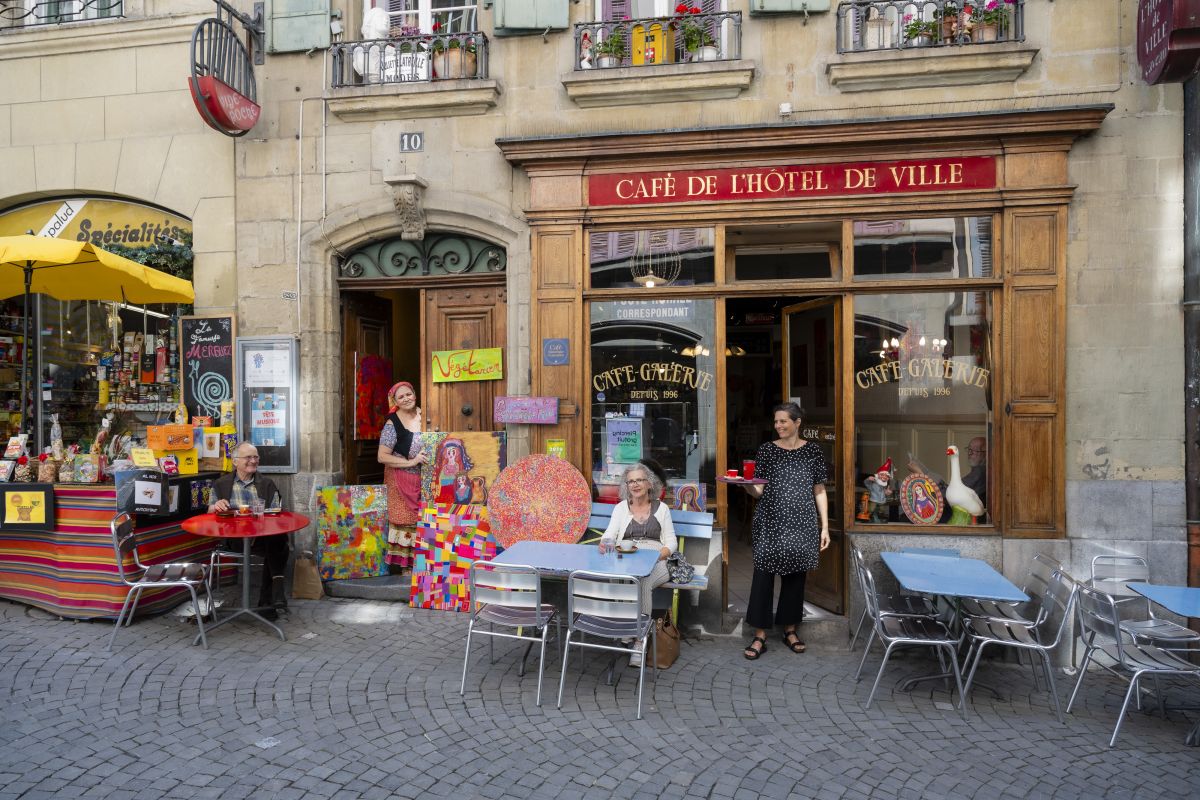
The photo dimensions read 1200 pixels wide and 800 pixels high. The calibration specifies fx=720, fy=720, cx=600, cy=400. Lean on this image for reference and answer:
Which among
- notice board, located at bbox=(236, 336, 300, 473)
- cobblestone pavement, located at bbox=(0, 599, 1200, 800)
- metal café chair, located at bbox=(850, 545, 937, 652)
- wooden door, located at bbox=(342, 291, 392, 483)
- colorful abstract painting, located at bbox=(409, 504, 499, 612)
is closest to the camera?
cobblestone pavement, located at bbox=(0, 599, 1200, 800)

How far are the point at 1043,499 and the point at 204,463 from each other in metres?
7.18

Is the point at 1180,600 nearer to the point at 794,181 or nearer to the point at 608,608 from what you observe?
the point at 608,608

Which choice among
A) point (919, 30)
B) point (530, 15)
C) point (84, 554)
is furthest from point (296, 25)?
point (919, 30)

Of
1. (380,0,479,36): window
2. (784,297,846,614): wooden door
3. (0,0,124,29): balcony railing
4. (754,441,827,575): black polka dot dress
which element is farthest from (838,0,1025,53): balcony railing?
(0,0,124,29): balcony railing

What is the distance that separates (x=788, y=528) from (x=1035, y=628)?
1.64 metres

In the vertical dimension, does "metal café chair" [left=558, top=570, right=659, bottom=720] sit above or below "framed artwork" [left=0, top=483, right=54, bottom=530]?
below

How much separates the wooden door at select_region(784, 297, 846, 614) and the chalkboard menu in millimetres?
5315

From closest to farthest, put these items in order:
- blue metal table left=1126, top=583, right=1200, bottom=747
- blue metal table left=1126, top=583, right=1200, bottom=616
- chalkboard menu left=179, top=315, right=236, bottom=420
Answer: blue metal table left=1126, top=583, right=1200, bottom=747 < blue metal table left=1126, top=583, right=1200, bottom=616 < chalkboard menu left=179, top=315, right=236, bottom=420

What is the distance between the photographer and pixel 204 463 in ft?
21.7

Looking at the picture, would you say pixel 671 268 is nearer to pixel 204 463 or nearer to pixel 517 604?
pixel 517 604

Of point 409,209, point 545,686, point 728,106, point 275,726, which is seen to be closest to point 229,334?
point 409,209

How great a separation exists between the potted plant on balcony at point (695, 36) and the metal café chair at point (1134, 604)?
5.05 m

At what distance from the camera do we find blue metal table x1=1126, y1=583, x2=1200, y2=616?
161 inches

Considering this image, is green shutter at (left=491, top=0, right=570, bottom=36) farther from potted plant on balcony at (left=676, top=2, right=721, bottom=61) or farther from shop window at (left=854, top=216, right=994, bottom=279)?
shop window at (left=854, top=216, right=994, bottom=279)
